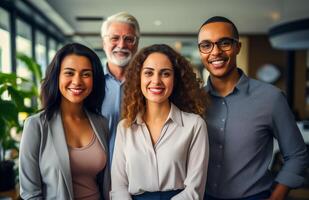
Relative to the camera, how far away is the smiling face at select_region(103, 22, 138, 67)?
2105 millimetres

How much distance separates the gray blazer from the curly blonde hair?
34 cm

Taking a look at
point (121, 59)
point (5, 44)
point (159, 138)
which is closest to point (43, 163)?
point (159, 138)

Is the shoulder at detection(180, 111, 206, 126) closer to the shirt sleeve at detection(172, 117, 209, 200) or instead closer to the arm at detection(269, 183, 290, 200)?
the shirt sleeve at detection(172, 117, 209, 200)

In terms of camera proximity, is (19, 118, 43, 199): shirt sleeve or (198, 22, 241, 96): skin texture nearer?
(19, 118, 43, 199): shirt sleeve

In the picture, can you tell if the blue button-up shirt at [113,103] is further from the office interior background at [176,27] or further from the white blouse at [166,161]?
the office interior background at [176,27]

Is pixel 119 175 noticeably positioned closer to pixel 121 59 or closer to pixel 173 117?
pixel 173 117

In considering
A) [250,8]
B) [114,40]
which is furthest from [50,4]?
[114,40]

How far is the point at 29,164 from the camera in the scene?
1472 mm

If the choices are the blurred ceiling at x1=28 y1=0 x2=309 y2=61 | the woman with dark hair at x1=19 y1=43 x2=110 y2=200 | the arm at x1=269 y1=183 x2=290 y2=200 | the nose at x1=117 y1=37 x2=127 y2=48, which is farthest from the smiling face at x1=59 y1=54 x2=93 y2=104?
the blurred ceiling at x1=28 y1=0 x2=309 y2=61

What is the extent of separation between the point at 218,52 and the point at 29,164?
100cm

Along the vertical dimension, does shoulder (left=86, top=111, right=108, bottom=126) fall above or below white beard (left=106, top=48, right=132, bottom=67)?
below

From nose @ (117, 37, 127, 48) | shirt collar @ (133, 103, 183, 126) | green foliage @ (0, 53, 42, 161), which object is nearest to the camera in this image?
shirt collar @ (133, 103, 183, 126)

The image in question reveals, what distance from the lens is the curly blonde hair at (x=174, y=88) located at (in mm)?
1589

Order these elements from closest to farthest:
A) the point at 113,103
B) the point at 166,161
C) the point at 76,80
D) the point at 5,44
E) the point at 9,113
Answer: the point at 166,161
the point at 76,80
the point at 113,103
the point at 9,113
the point at 5,44
